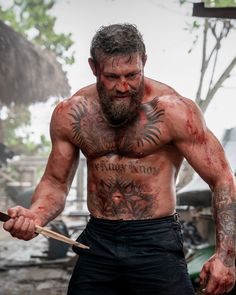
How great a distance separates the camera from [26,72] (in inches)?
583

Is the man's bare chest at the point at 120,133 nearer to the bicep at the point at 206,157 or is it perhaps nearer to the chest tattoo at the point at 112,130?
the chest tattoo at the point at 112,130

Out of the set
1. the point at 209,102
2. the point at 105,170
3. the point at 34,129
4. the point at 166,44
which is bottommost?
the point at 34,129

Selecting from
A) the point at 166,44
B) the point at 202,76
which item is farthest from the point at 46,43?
the point at 202,76

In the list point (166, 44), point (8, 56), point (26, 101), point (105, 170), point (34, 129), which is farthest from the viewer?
point (34, 129)

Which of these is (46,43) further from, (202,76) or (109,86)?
(109,86)

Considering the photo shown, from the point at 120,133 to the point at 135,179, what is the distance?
0.29m

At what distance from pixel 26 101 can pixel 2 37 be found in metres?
2.96

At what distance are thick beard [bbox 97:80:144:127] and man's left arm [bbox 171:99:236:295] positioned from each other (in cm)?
27

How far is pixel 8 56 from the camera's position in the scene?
44.6 feet

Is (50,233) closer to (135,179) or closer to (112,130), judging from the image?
(135,179)

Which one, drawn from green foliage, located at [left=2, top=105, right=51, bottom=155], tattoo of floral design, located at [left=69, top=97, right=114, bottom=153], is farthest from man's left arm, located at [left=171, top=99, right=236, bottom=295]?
green foliage, located at [left=2, top=105, right=51, bottom=155]

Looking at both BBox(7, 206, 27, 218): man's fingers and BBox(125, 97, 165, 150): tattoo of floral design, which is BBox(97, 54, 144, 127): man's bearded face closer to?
BBox(125, 97, 165, 150): tattoo of floral design

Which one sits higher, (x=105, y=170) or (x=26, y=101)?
(x=105, y=170)

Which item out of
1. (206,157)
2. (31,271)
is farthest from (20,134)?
(206,157)
